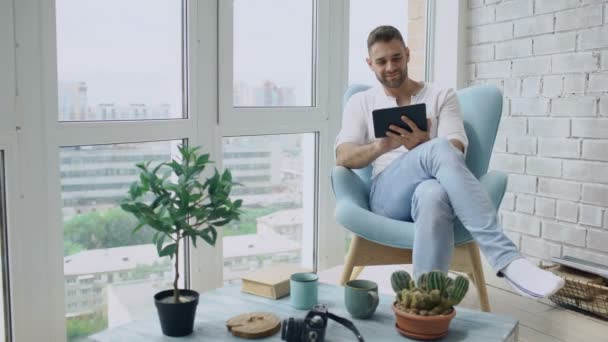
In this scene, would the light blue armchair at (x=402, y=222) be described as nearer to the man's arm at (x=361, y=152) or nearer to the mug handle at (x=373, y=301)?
the man's arm at (x=361, y=152)

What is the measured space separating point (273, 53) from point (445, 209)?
1.20m

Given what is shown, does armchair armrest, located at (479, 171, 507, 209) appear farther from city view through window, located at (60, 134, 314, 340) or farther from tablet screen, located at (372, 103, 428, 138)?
city view through window, located at (60, 134, 314, 340)

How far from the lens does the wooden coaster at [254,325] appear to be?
1.38m

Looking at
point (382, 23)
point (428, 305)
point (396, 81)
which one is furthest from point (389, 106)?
point (428, 305)

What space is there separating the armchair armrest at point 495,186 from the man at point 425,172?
0.14 metres

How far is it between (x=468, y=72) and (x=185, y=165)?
2.30 metres

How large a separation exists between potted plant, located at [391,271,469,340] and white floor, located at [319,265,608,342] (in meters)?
0.87

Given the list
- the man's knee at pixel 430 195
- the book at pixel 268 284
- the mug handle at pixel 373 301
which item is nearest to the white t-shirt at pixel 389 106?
the man's knee at pixel 430 195

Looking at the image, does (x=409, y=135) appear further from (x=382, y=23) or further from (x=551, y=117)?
(x=382, y=23)

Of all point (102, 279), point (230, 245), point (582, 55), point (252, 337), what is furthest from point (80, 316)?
point (582, 55)

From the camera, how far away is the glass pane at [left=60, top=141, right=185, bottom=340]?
83.4 inches

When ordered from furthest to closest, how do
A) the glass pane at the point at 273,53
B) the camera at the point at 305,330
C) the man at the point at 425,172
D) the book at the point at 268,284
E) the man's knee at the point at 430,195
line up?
the glass pane at the point at 273,53, the man's knee at the point at 430,195, the man at the point at 425,172, the book at the point at 268,284, the camera at the point at 305,330

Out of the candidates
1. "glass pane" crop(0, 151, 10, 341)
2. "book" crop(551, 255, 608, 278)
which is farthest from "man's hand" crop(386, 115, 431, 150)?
"glass pane" crop(0, 151, 10, 341)

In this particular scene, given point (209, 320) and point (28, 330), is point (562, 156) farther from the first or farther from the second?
point (28, 330)
